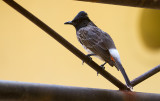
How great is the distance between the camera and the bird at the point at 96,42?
2058 millimetres

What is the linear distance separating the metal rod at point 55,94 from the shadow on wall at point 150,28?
3.06 m

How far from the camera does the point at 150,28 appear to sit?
4.14 m

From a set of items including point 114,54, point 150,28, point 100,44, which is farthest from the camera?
point 150,28

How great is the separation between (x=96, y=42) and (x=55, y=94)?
1.38 metres

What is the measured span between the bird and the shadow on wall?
1.50 metres

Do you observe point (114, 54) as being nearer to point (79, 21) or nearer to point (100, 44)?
point (100, 44)

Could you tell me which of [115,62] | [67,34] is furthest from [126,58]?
[115,62]

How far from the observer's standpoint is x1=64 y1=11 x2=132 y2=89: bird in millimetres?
2058

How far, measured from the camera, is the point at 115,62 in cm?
198

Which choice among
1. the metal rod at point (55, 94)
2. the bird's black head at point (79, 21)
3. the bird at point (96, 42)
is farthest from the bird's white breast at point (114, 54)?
the metal rod at point (55, 94)

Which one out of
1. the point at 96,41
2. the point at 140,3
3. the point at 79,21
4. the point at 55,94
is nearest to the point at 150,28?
the point at 79,21

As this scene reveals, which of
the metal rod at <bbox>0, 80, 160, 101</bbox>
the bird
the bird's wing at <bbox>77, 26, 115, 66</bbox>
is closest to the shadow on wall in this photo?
the bird

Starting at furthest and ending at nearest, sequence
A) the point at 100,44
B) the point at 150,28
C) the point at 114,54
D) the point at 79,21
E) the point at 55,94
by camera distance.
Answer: the point at 150,28 → the point at 79,21 → the point at 100,44 → the point at 114,54 → the point at 55,94

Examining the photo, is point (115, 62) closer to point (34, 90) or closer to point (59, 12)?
point (34, 90)
